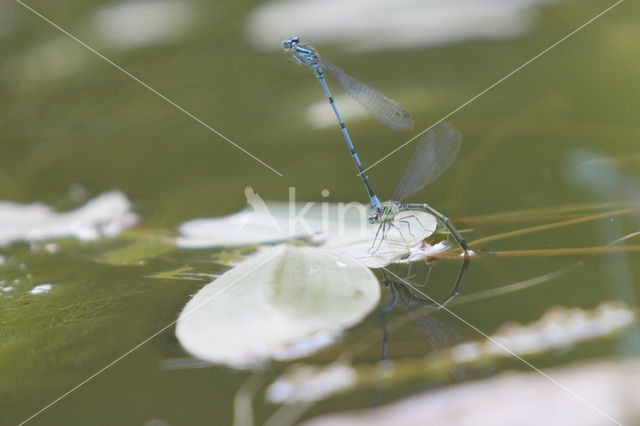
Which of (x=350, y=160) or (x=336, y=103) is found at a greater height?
(x=336, y=103)

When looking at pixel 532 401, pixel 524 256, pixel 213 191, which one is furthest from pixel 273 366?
pixel 213 191

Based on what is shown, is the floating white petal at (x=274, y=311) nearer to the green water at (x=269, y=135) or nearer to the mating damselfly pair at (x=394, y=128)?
the green water at (x=269, y=135)

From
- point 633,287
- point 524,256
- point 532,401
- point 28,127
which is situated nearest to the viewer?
point 532,401

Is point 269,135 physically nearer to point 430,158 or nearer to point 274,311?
point 430,158

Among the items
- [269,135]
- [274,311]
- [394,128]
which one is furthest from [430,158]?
[274,311]

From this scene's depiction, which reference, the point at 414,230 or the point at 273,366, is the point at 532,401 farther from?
the point at 414,230

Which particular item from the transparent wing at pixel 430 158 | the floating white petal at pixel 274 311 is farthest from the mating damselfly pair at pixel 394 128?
the floating white petal at pixel 274 311
